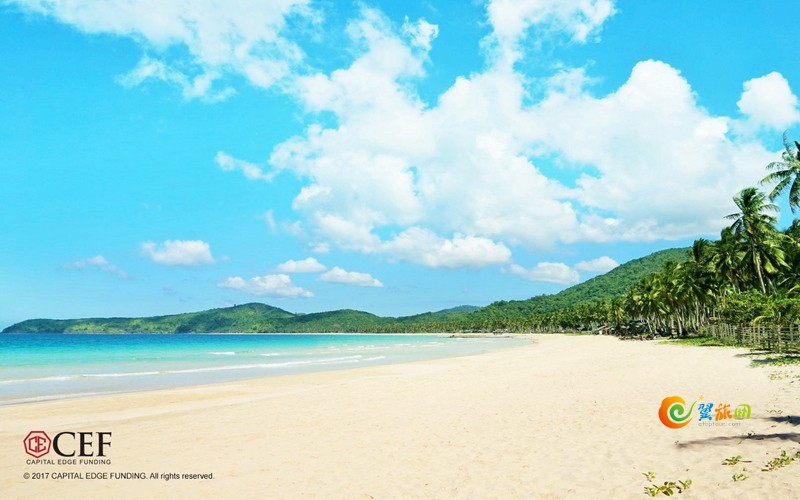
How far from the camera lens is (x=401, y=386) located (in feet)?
67.5

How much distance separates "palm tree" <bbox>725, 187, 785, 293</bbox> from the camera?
4350 centimetres

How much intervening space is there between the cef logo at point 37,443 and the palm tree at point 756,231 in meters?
52.0

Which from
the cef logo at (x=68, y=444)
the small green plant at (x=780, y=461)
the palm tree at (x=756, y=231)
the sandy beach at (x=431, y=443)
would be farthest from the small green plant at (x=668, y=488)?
the palm tree at (x=756, y=231)

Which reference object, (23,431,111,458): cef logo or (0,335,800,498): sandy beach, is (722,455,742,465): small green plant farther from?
(23,431,111,458): cef logo

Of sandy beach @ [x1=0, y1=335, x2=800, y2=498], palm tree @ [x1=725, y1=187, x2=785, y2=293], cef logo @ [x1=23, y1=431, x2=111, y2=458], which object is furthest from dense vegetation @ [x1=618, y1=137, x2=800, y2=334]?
cef logo @ [x1=23, y1=431, x2=111, y2=458]

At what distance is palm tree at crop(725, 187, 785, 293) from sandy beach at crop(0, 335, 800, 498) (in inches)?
1255

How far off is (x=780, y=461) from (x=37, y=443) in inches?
612

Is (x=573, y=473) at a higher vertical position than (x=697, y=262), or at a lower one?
lower

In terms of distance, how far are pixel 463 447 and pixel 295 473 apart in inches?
139

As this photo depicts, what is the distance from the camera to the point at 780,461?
712 cm

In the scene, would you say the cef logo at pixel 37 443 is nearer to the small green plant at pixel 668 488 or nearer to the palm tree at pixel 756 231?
the small green plant at pixel 668 488

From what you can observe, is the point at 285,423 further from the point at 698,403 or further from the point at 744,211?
the point at 744,211

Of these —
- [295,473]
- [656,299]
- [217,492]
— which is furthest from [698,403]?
[656,299]

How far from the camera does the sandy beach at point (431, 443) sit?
747 centimetres
